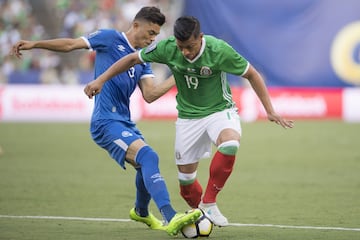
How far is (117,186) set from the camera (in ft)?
42.8

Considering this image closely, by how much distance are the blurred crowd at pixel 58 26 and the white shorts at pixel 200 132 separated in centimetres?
1858

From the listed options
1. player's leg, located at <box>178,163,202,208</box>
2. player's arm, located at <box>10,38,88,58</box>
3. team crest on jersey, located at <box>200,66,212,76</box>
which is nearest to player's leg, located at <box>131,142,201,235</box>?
player's leg, located at <box>178,163,202,208</box>

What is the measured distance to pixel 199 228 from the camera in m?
8.30

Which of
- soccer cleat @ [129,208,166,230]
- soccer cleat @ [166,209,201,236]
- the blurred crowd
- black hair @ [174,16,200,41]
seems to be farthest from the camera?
the blurred crowd

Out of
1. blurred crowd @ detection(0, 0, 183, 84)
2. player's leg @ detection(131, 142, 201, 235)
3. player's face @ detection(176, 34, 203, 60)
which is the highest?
player's face @ detection(176, 34, 203, 60)

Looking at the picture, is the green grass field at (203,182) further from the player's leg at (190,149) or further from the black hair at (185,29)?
the black hair at (185,29)

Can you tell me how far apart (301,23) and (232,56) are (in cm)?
2028

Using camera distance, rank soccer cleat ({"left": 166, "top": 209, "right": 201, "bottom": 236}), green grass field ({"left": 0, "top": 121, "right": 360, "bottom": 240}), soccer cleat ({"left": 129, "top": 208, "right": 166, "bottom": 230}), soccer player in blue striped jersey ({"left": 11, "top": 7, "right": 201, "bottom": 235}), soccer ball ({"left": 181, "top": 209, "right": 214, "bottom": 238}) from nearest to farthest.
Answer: soccer cleat ({"left": 166, "top": 209, "right": 201, "bottom": 236})
soccer ball ({"left": 181, "top": 209, "right": 214, "bottom": 238})
soccer player in blue striped jersey ({"left": 11, "top": 7, "right": 201, "bottom": 235})
green grass field ({"left": 0, "top": 121, "right": 360, "bottom": 240})
soccer cleat ({"left": 129, "top": 208, "right": 166, "bottom": 230})

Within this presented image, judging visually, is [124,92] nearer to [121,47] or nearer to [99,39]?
[121,47]

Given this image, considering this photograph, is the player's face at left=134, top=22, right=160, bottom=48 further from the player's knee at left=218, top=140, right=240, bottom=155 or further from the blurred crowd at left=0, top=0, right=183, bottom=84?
the blurred crowd at left=0, top=0, right=183, bottom=84

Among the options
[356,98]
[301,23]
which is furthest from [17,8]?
[356,98]

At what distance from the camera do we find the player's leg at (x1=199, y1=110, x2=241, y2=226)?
848cm

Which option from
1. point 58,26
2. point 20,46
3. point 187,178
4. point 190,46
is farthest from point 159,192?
point 58,26

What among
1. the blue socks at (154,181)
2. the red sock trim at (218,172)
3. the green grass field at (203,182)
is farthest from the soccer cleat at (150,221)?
the red sock trim at (218,172)
